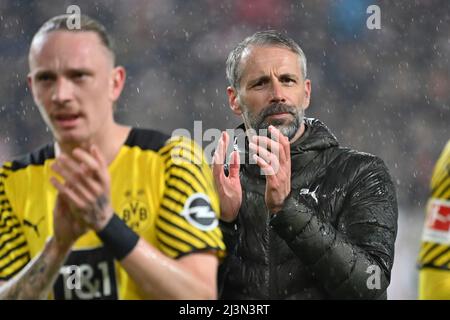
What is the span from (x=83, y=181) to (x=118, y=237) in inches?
7.1

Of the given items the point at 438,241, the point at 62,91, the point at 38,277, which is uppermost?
the point at 62,91

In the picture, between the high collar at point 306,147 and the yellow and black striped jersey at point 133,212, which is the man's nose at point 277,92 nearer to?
the high collar at point 306,147

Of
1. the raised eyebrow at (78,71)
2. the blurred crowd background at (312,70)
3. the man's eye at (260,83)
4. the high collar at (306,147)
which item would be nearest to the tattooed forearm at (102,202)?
the raised eyebrow at (78,71)

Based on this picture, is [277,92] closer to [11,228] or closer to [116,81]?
[116,81]

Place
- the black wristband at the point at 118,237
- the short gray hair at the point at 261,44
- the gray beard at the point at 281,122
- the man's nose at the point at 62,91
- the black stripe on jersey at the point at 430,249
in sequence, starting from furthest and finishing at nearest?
1. the short gray hair at the point at 261,44
2. the gray beard at the point at 281,122
3. the black stripe on jersey at the point at 430,249
4. the man's nose at the point at 62,91
5. the black wristband at the point at 118,237

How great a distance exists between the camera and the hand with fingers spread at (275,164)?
8.65ft

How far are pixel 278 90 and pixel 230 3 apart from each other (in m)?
2.31

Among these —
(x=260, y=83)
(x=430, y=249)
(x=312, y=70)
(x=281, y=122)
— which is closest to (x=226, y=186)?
(x=281, y=122)

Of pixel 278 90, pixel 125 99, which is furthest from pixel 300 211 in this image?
pixel 125 99

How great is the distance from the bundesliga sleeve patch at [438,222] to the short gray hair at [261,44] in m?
0.73

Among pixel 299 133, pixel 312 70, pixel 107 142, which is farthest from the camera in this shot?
pixel 312 70

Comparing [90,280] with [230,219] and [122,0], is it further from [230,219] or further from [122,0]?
[122,0]

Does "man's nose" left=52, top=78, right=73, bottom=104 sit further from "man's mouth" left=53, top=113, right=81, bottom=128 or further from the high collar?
the high collar

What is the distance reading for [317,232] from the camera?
2.68 meters
